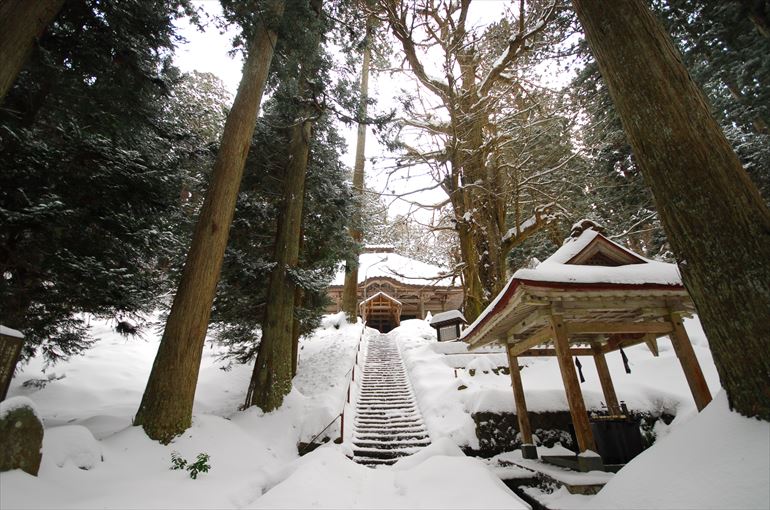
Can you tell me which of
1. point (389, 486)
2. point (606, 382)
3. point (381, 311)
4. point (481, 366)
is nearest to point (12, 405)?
point (389, 486)

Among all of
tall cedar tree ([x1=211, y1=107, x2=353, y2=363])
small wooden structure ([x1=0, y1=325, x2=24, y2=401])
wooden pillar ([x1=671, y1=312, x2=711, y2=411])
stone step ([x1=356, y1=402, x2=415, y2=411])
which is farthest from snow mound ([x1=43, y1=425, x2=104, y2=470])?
wooden pillar ([x1=671, y1=312, x2=711, y2=411])

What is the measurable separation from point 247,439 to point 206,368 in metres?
9.61

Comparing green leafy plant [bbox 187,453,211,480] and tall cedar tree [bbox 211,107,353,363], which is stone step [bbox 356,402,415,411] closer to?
tall cedar tree [bbox 211,107,353,363]

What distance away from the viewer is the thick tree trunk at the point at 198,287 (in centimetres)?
486

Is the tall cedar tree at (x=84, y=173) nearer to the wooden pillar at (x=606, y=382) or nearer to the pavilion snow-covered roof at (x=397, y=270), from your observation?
the wooden pillar at (x=606, y=382)

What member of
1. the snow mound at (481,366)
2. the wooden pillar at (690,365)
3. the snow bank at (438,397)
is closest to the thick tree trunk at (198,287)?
the snow bank at (438,397)

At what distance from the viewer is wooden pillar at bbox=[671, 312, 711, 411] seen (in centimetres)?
458

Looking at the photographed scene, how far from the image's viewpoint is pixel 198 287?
5.44m

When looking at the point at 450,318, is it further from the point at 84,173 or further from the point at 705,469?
the point at 84,173

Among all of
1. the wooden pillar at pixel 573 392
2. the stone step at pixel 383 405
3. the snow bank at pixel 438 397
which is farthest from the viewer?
the stone step at pixel 383 405

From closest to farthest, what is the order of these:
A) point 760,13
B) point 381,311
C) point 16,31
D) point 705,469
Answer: point 705,469 < point 16,31 < point 760,13 < point 381,311

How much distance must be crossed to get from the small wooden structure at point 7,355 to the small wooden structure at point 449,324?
12958 mm

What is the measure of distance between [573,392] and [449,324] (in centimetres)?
1001

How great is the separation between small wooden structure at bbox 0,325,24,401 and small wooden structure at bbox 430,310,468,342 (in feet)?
42.5
